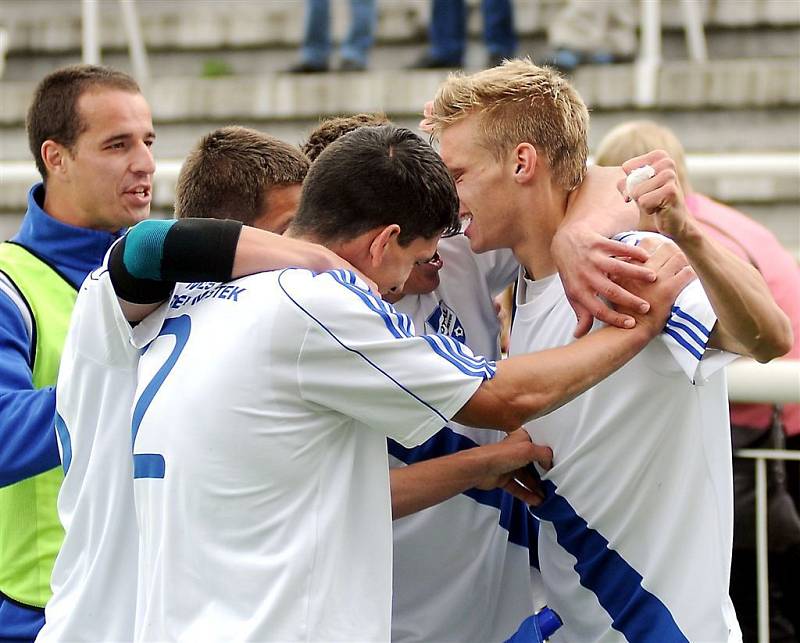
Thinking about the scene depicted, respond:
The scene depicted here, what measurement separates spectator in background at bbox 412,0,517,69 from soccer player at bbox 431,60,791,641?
419 cm

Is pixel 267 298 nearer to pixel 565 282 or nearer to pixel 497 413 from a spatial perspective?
pixel 497 413

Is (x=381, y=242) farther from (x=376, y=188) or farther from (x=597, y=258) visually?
(x=597, y=258)

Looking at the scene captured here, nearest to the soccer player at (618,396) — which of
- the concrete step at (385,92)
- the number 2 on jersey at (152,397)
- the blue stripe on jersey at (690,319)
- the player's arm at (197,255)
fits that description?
the blue stripe on jersey at (690,319)

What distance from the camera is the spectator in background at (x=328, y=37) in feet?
22.8

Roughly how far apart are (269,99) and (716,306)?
4990mm

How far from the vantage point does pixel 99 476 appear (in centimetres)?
226

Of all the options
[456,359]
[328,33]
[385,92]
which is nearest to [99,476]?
[456,359]

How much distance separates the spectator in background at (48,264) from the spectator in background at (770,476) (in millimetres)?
1548

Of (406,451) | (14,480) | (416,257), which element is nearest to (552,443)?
(406,451)

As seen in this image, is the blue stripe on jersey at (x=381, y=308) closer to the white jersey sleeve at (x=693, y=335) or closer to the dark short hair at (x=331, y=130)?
the white jersey sleeve at (x=693, y=335)

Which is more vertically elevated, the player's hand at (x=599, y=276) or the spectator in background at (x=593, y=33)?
the spectator in background at (x=593, y=33)

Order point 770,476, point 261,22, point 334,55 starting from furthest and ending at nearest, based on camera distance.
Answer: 1. point 261,22
2. point 334,55
3. point 770,476

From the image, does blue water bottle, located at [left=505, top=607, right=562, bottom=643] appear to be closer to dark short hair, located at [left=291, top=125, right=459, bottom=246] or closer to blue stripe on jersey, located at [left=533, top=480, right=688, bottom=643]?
blue stripe on jersey, located at [left=533, top=480, right=688, bottom=643]

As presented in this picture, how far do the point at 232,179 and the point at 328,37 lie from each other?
15.5 ft
